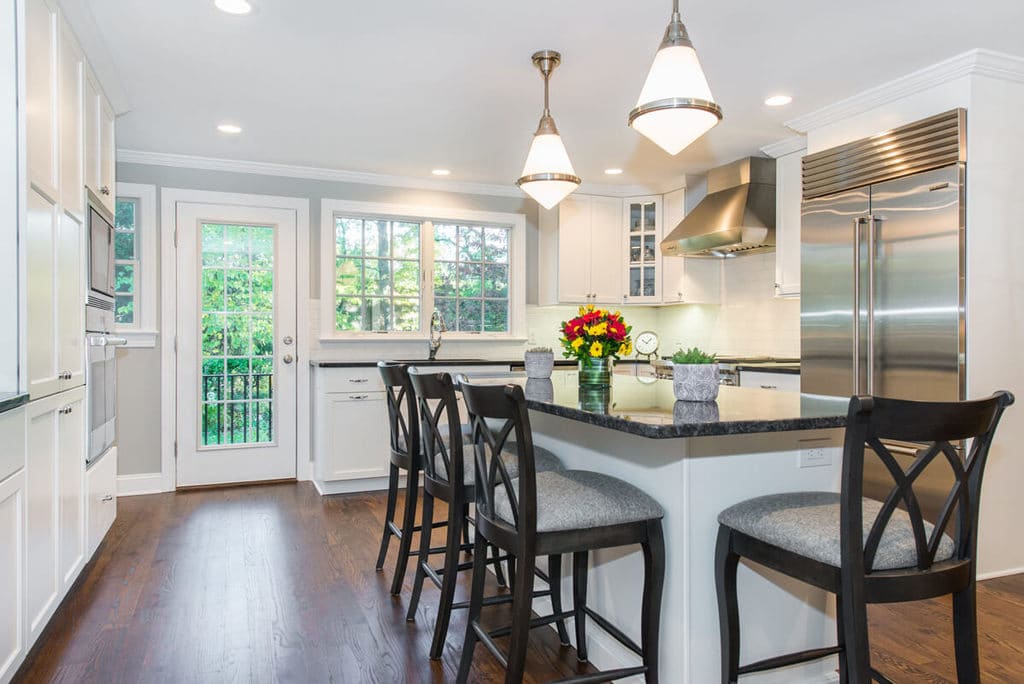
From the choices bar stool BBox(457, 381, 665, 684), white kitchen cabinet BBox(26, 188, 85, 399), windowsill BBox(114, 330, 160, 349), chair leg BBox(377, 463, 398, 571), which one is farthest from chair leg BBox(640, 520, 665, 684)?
windowsill BBox(114, 330, 160, 349)

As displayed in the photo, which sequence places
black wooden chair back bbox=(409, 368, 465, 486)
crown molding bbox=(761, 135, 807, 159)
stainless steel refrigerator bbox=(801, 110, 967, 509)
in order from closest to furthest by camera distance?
black wooden chair back bbox=(409, 368, 465, 486)
stainless steel refrigerator bbox=(801, 110, 967, 509)
crown molding bbox=(761, 135, 807, 159)

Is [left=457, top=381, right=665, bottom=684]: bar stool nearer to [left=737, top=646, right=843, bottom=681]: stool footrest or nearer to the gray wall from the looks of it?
[left=737, top=646, right=843, bottom=681]: stool footrest

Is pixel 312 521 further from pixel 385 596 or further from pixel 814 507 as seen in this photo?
pixel 814 507

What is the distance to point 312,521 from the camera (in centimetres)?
401

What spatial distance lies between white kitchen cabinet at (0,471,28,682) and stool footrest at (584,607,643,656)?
167 centimetres

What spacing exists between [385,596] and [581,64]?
2534mm

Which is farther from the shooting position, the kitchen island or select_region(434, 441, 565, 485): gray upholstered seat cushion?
select_region(434, 441, 565, 485): gray upholstered seat cushion

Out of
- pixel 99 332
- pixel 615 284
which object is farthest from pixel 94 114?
pixel 615 284

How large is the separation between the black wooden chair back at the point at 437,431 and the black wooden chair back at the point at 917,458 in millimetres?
1084

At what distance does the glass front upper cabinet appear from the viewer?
18.9ft

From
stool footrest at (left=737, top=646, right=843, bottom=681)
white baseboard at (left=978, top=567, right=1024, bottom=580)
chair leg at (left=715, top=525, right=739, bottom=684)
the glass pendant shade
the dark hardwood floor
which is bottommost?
white baseboard at (left=978, top=567, right=1024, bottom=580)

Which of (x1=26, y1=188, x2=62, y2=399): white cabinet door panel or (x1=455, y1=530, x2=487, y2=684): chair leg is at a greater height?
(x1=26, y1=188, x2=62, y2=399): white cabinet door panel

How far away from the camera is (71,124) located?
110 inches

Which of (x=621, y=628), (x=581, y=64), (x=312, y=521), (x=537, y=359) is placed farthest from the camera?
(x=312, y=521)
